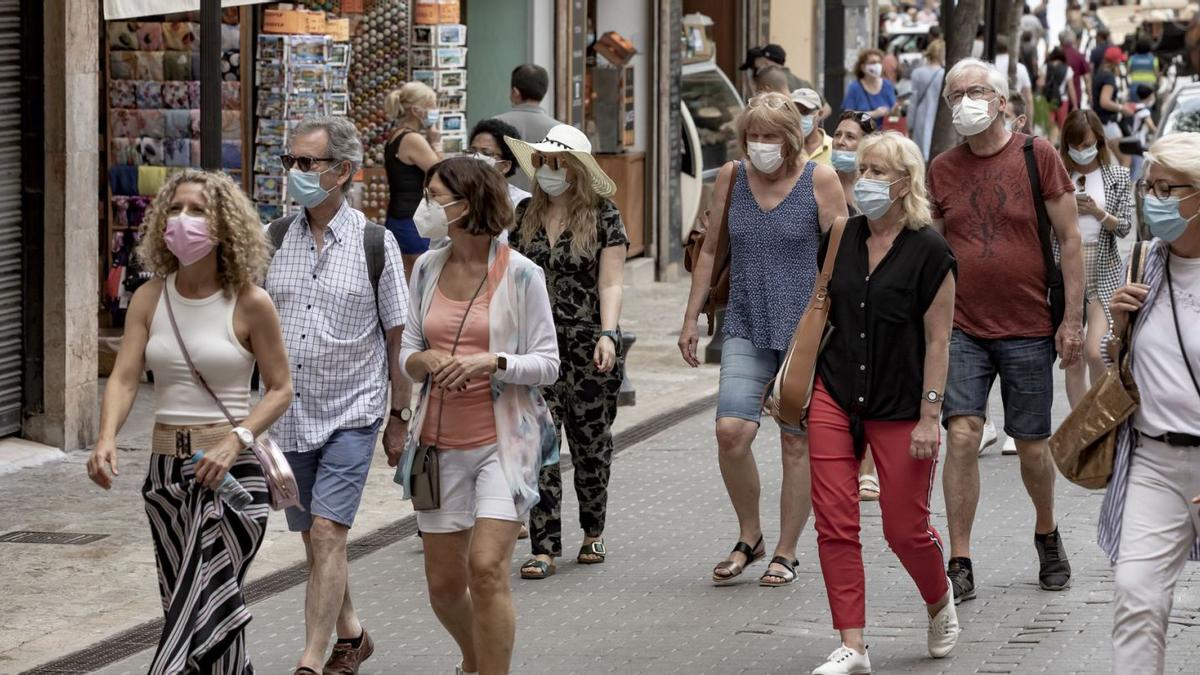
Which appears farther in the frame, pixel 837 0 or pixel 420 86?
pixel 837 0

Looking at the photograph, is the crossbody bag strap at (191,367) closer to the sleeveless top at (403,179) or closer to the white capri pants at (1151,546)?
the white capri pants at (1151,546)

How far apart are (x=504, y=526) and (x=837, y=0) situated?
63.9ft

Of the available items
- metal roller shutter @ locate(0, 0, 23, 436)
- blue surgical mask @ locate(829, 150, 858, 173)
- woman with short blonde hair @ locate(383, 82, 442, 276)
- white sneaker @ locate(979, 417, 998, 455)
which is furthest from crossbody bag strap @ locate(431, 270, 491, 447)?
woman with short blonde hair @ locate(383, 82, 442, 276)

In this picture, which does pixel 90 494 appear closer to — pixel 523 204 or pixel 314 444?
pixel 523 204

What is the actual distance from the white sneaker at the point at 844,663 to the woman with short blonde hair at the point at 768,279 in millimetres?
1490

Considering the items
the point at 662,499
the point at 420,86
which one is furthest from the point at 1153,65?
the point at 662,499

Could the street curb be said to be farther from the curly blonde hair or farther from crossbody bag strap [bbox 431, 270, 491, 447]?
the curly blonde hair

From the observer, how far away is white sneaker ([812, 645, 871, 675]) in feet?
21.6

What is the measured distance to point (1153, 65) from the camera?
3183 cm

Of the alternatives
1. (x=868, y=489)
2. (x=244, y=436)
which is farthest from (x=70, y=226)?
(x=244, y=436)

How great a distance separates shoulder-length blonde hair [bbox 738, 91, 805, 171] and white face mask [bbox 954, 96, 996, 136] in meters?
0.60

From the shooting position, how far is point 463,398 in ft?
20.2

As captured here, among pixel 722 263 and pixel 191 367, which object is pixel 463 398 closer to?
pixel 191 367

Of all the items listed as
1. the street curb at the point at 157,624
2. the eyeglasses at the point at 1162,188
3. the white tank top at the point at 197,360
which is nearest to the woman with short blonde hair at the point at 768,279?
the street curb at the point at 157,624
